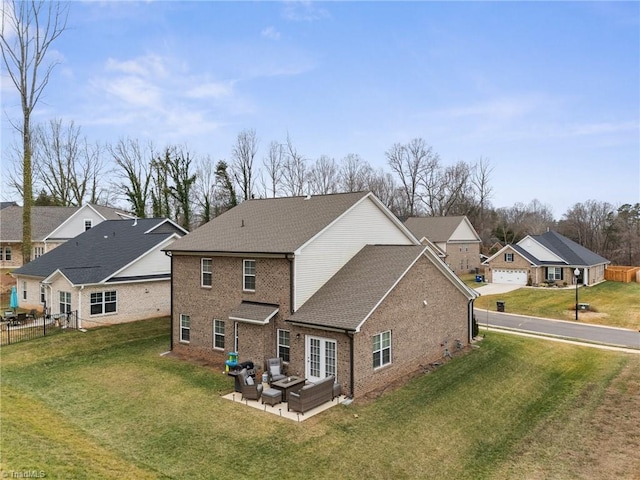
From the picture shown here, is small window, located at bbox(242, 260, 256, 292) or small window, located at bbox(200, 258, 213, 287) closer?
small window, located at bbox(242, 260, 256, 292)

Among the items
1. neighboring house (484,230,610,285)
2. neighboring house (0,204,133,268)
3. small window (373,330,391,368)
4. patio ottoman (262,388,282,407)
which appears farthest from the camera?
neighboring house (0,204,133,268)

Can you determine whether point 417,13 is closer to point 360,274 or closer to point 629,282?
point 360,274

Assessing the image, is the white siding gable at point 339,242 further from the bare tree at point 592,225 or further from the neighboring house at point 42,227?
the bare tree at point 592,225

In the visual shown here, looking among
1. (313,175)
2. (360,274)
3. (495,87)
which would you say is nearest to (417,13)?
(495,87)

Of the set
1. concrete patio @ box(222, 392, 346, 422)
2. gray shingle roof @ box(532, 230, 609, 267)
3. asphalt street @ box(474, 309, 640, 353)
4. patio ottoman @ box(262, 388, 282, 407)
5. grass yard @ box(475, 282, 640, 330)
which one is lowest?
asphalt street @ box(474, 309, 640, 353)

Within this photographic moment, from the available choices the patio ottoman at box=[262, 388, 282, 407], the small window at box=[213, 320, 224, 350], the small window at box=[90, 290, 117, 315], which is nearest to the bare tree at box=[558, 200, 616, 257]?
the small window at box=[213, 320, 224, 350]

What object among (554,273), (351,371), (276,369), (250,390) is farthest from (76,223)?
(554,273)

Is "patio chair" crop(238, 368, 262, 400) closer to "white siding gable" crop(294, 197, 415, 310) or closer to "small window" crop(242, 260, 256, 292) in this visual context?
"white siding gable" crop(294, 197, 415, 310)

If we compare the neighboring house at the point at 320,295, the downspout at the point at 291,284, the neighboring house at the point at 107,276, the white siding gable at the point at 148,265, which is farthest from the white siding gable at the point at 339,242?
the neighboring house at the point at 107,276
